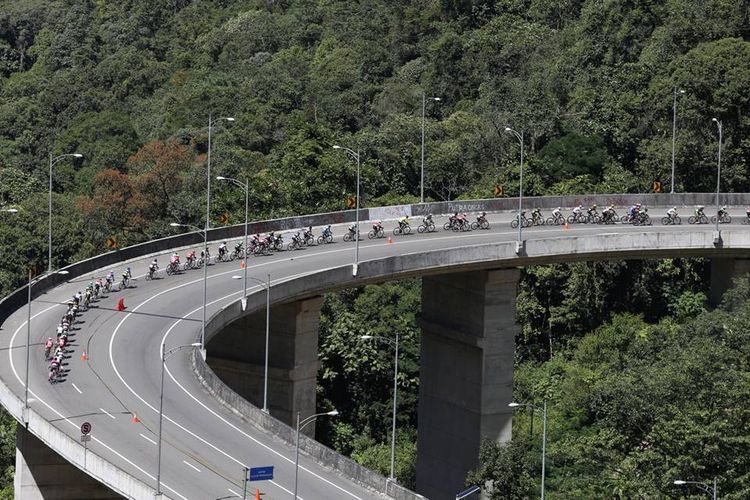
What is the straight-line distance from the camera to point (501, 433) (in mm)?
103000

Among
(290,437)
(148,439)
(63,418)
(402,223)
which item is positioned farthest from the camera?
(402,223)

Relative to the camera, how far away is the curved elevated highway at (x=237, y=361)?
75500mm

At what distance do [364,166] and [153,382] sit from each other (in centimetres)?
5721

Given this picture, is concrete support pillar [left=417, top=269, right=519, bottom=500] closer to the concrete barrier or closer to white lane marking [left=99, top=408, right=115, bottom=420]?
the concrete barrier

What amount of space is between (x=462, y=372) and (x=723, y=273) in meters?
18.7

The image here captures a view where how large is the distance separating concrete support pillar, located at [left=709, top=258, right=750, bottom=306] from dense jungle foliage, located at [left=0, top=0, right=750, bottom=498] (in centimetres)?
235

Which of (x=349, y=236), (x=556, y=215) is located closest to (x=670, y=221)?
(x=556, y=215)

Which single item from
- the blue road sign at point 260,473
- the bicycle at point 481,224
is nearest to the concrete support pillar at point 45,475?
the blue road sign at point 260,473

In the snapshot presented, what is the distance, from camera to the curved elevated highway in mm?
75500

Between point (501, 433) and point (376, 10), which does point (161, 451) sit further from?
point (376, 10)

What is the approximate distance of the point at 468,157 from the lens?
14350cm

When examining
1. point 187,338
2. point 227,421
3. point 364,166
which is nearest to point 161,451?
point 227,421

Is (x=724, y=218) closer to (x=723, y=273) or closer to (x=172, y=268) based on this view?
(x=723, y=273)

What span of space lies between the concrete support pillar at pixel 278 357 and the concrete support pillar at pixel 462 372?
793 cm
